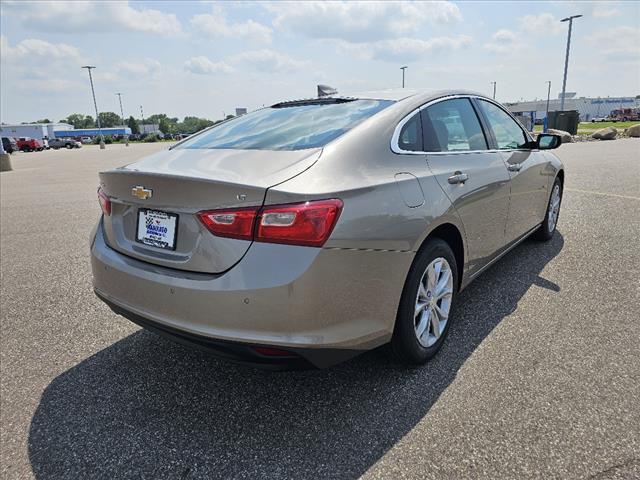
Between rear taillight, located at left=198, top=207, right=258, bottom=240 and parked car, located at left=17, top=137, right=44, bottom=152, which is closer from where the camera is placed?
rear taillight, located at left=198, top=207, right=258, bottom=240

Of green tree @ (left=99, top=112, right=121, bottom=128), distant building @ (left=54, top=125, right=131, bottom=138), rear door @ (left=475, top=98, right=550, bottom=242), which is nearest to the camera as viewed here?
rear door @ (left=475, top=98, right=550, bottom=242)

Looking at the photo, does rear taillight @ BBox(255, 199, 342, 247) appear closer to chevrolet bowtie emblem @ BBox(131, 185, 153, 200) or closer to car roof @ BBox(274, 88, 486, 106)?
chevrolet bowtie emblem @ BBox(131, 185, 153, 200)

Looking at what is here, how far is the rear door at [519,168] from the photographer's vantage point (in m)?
3.72

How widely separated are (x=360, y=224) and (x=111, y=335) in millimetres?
2203

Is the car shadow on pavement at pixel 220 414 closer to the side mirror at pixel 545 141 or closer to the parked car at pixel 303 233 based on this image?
the parked car at pixel 303 233

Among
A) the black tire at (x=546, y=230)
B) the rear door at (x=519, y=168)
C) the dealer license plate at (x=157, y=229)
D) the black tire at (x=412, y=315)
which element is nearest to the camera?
the dealer license plate at (x=157, y=229)

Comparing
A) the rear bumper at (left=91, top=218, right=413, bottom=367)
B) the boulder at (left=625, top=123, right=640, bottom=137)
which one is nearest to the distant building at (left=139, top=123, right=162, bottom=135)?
the boulder at (left=625, top=123, right=640, bottom=137)

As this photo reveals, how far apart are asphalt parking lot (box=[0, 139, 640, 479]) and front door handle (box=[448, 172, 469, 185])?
105cm

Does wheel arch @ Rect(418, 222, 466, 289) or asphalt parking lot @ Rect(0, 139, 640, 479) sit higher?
wheel arch @ Rect(418, 222, 466, 289)

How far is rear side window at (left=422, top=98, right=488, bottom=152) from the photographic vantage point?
9.45 ft

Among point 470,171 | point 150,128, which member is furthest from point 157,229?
point 150,128

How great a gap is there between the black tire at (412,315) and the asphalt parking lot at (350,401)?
0.39 ft

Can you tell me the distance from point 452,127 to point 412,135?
608 millimetres

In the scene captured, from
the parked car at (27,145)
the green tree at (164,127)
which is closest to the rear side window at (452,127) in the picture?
the parked car at (27,145)
